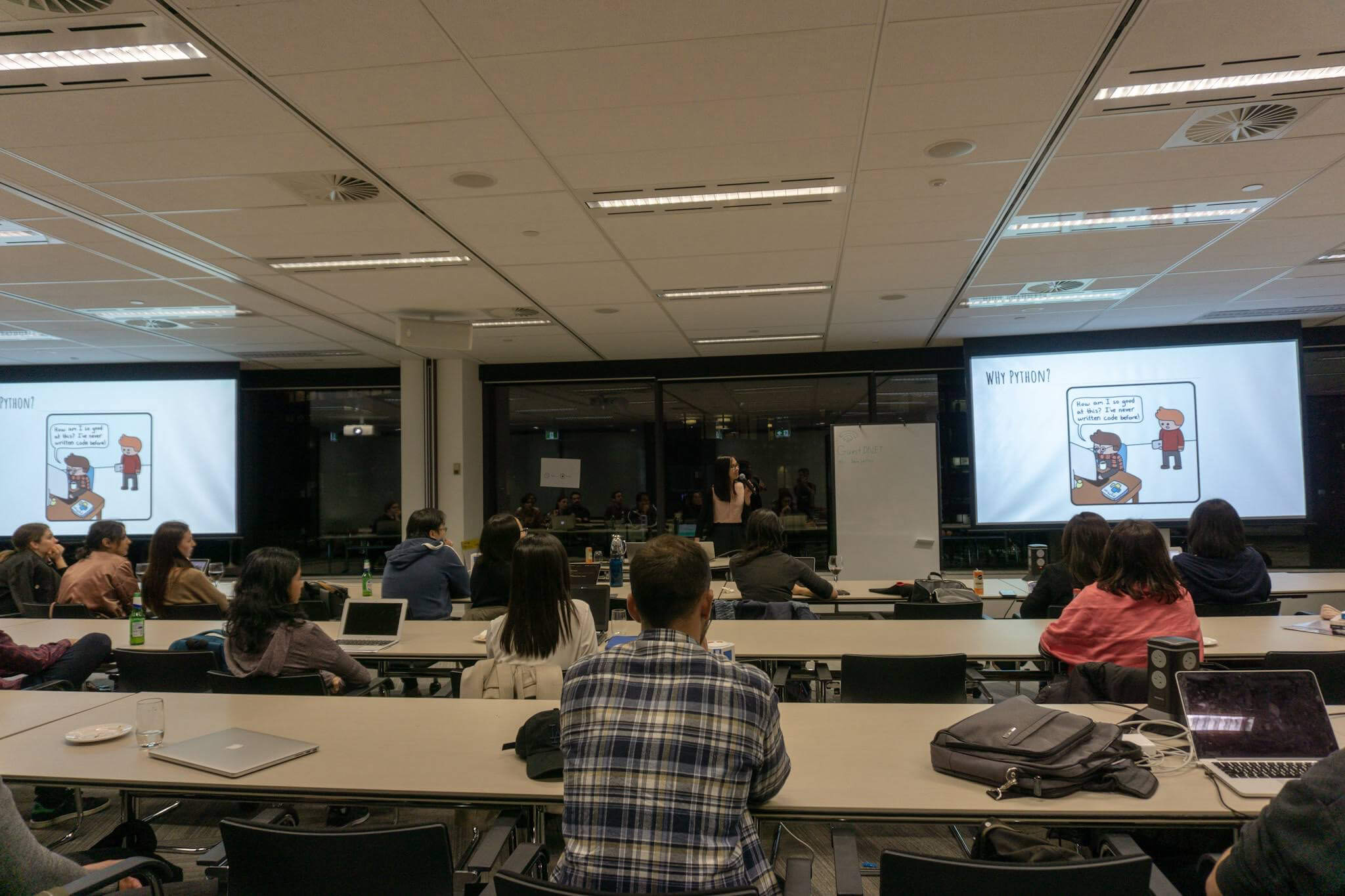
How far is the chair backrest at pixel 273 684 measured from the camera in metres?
2.88

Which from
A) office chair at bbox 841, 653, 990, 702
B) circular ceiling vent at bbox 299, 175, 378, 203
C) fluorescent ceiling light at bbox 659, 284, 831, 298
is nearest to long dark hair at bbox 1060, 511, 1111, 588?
office chair at bbox 841, 653, 990, 702

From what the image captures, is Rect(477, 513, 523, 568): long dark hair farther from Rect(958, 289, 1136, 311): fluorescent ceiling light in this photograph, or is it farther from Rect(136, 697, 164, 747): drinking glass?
Rect(958, 289, 1136, 311): fluorescent ceiling light

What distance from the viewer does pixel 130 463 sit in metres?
9.01

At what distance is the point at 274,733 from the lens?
232 cm

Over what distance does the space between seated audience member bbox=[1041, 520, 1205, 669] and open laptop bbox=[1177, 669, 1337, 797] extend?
2.91 feet

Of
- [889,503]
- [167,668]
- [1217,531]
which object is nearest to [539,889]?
[167,668]

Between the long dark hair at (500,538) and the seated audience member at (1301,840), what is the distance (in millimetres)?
3427

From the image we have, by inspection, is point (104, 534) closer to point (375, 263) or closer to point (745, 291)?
point (375, 263)

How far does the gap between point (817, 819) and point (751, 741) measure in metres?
0.37

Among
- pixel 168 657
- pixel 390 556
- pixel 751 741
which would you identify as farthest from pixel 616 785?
pixel 390 556

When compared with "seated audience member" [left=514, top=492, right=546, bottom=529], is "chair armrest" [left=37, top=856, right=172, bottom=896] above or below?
below

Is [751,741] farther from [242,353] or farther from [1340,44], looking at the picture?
[242,353]

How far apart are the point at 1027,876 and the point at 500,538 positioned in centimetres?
329

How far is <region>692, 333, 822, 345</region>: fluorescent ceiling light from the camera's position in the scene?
796cm
